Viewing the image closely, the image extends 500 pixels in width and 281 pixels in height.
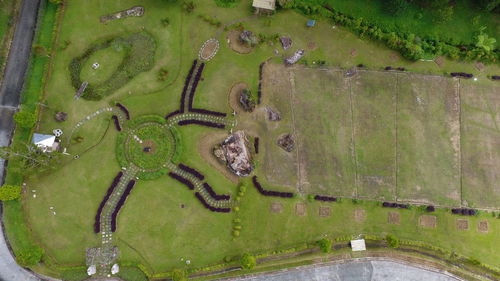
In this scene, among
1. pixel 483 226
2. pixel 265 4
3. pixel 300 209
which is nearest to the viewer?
pixel 300 209

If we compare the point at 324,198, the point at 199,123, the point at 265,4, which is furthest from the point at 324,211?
the point at 265,4

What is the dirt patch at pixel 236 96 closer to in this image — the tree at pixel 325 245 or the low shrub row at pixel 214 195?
the low shrub row at pixel 214 195

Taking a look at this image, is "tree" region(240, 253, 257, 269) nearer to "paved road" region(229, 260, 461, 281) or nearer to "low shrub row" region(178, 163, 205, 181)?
"paved road" region(229, 260, 461, 281)

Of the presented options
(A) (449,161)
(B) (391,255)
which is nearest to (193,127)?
(B) (391,255)

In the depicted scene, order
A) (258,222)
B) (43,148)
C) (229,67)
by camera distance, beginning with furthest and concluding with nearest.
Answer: (229,67) → (258,222) → (43,148)

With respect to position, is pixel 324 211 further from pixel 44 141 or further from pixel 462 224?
pixel 44 141

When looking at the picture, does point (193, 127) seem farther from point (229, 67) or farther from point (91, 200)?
point (91, 200)
